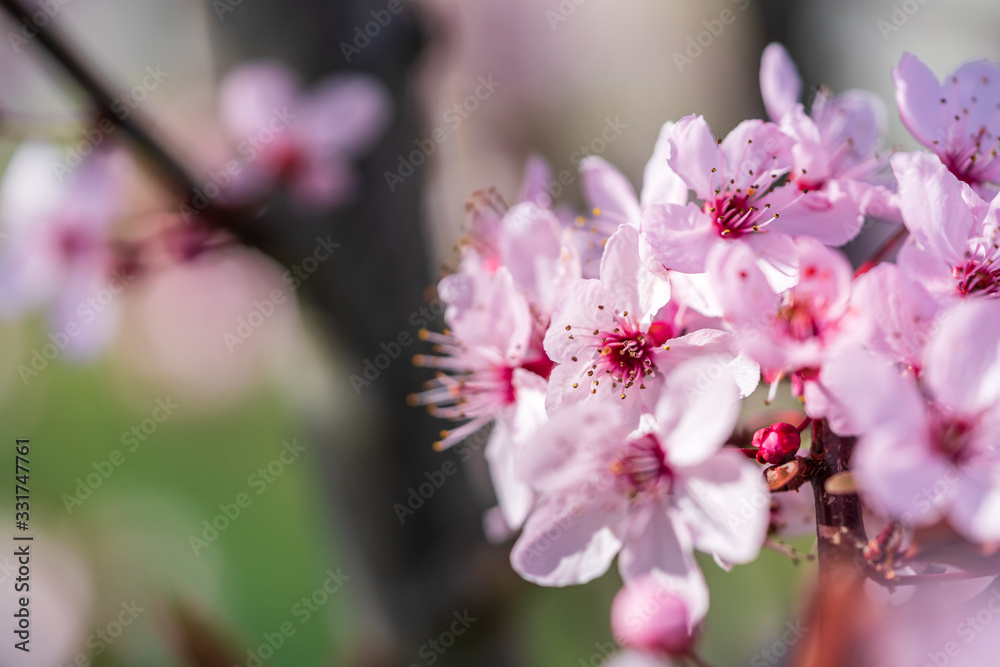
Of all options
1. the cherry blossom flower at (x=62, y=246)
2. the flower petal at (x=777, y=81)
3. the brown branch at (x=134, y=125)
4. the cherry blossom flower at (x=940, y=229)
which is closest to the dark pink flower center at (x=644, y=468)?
the cherry blossom flower at (x=940, y=229)

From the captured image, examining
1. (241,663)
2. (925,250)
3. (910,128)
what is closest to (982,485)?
(925,250)

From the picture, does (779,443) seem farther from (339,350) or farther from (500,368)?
(339,350)

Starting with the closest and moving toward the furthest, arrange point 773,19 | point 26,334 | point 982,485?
point 982,485 < point 773,19 < point 26,334

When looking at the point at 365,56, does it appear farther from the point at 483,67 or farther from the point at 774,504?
the point at 483,67

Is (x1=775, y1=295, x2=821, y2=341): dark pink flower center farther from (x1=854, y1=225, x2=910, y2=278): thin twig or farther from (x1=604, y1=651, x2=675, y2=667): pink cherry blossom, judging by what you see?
(x1=604, y1=651, x2=675, y2=667): pink cherry blossom

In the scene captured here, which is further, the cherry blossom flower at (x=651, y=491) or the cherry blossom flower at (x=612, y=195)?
the cherry blossom flower at (x=612, y=195)

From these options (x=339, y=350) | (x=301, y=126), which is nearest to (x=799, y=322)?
(x=339, y=350)

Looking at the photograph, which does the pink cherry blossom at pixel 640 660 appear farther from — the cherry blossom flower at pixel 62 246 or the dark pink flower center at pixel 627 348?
the cherry blossom flower at pixel 62 246
